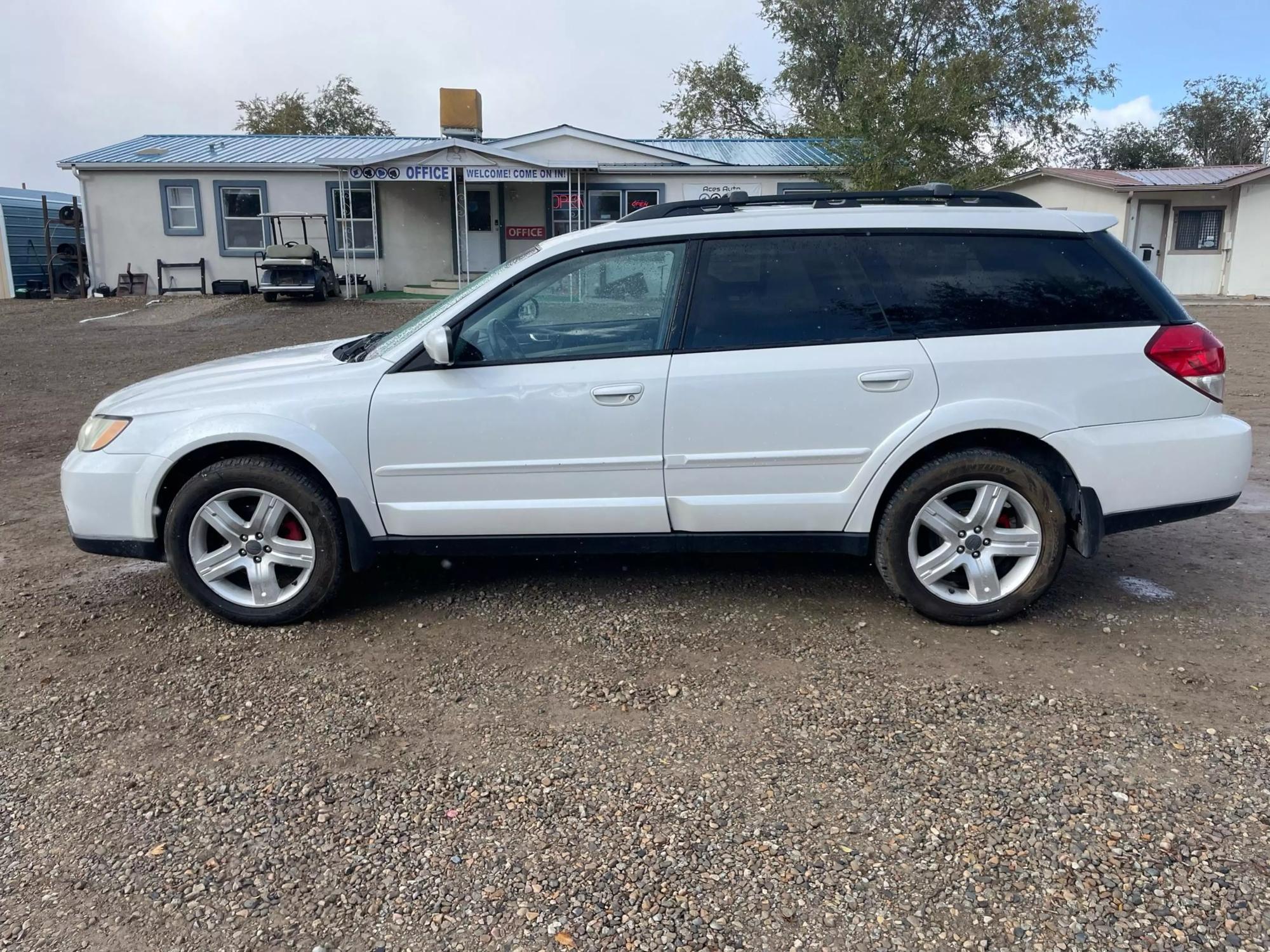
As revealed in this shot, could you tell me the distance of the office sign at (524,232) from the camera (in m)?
23.2

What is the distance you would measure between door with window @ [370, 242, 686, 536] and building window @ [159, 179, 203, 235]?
2116 centimetres

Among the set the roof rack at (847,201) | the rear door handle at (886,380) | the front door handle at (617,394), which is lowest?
the front door handle at (617,394)

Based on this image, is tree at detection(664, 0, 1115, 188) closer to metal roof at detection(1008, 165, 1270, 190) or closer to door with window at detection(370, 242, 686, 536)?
metal roof at detection(1008, 165, 1270, 190)

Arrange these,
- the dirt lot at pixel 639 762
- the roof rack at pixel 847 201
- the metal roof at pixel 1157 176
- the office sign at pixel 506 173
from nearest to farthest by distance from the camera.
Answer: the dirt lot at pixel 639 762, the roof rack at pixel 847 201, the office sign at pixel 506 173, the metal roof at pixel 1157 176

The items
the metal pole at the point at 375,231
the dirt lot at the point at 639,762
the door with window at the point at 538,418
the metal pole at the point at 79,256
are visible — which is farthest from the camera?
the metal pole at the point at 79,256

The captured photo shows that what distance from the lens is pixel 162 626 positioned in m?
4.33

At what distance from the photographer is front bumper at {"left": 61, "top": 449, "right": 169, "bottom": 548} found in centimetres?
415

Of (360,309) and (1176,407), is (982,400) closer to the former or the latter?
(1176,407)

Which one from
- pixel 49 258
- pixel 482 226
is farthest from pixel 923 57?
pixel 49 258

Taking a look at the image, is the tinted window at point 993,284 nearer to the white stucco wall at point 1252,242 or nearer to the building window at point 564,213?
the building window at point 564,213

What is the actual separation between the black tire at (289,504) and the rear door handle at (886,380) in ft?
7.63

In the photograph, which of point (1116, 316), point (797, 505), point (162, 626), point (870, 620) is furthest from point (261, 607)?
point (1116, 316)

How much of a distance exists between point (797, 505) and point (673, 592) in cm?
83

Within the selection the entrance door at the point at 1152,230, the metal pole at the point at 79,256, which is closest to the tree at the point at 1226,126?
the entrance door at the point at 1152,230
